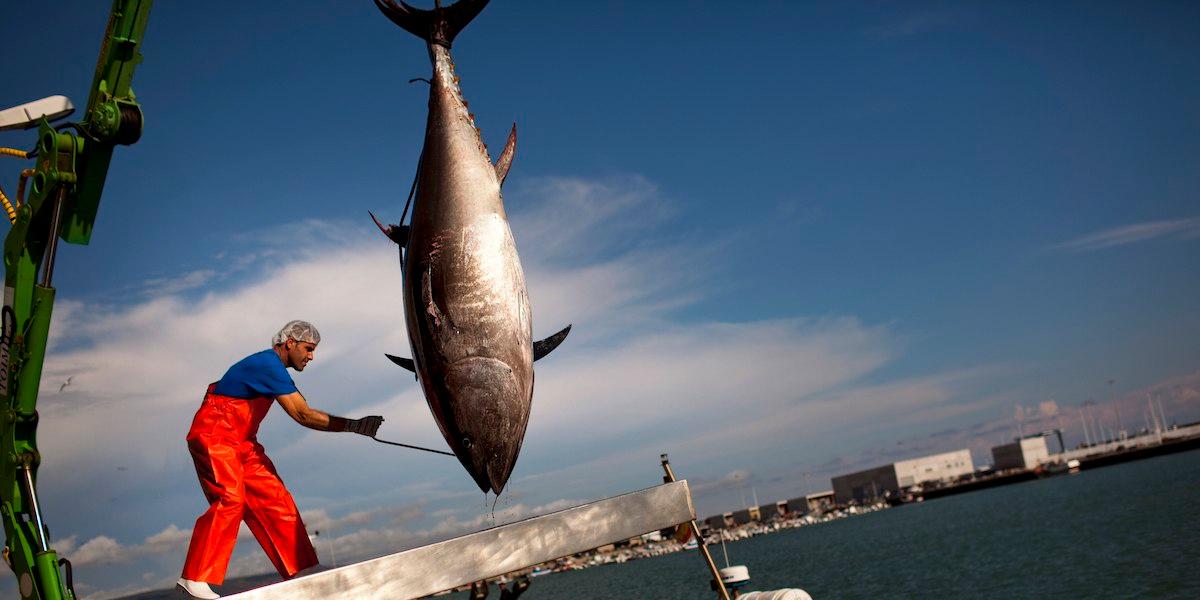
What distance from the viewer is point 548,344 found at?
4570mm

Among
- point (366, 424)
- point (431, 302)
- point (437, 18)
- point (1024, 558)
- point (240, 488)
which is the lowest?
point (1024, 558)

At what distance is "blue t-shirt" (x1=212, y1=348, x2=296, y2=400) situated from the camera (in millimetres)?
4484

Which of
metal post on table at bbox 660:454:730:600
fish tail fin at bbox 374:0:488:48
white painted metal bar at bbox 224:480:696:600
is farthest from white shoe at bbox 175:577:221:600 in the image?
fish tail fin at bbox 374:0:488:48

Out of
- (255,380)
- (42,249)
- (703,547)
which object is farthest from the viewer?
(42,249)

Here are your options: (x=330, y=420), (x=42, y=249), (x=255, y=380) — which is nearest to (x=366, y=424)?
(x=330, y=420)

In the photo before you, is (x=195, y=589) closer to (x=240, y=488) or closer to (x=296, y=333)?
(x=240, y=488)

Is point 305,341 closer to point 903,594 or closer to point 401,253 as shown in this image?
point 401,253

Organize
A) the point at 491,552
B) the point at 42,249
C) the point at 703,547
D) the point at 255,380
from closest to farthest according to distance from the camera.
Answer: the point at 491,552, the point at 255,380, the point at 703,547, the point at 42,249

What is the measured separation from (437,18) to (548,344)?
1968 millimetres

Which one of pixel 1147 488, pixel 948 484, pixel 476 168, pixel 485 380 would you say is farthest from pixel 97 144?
pixel 948 484

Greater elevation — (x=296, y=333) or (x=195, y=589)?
(x=296, y=333)

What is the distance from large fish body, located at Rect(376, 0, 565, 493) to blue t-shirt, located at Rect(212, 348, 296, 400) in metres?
0.92

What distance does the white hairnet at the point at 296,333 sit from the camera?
4.75 metres

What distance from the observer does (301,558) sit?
14.8ft
